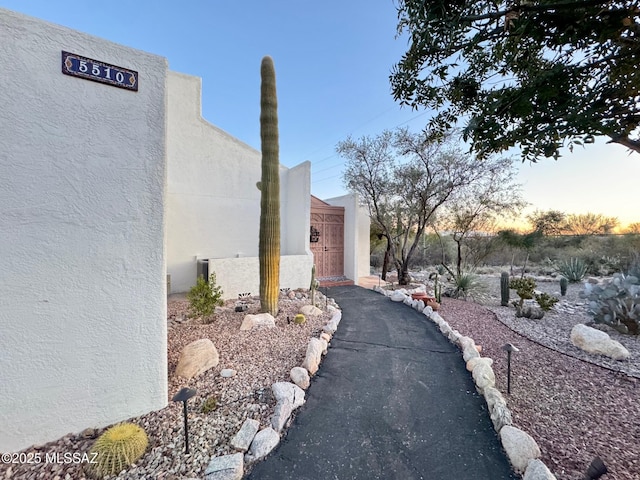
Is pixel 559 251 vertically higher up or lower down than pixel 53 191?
lower down

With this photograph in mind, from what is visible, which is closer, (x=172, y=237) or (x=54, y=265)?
(x=54, y=265)

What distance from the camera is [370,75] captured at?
27.4 ft

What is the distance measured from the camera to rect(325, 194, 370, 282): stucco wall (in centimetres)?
1025

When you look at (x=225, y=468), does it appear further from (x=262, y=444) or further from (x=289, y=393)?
(x=289, y=393)

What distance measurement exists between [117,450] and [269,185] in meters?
4.34

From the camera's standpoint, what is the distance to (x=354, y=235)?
10.3 meters

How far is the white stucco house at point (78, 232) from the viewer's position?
2.06 meters

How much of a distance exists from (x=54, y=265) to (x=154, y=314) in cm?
89

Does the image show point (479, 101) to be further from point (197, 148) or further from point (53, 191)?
point (197, 148)

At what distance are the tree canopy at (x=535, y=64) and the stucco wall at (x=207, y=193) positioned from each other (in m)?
5.78

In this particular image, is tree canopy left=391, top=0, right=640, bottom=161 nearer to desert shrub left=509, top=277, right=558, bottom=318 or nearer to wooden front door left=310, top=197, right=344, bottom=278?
desert shrub left=509, top=277, right=558, bottom=318

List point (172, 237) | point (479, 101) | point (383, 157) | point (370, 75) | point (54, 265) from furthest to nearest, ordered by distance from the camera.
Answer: point (383, 157)
point (370, 75)
point (172, 237)
point (479, 101)
point (54, 265)

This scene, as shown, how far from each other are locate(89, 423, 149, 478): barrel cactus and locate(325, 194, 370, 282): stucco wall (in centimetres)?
861

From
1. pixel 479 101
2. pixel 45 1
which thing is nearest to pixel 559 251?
pixel 479 101
